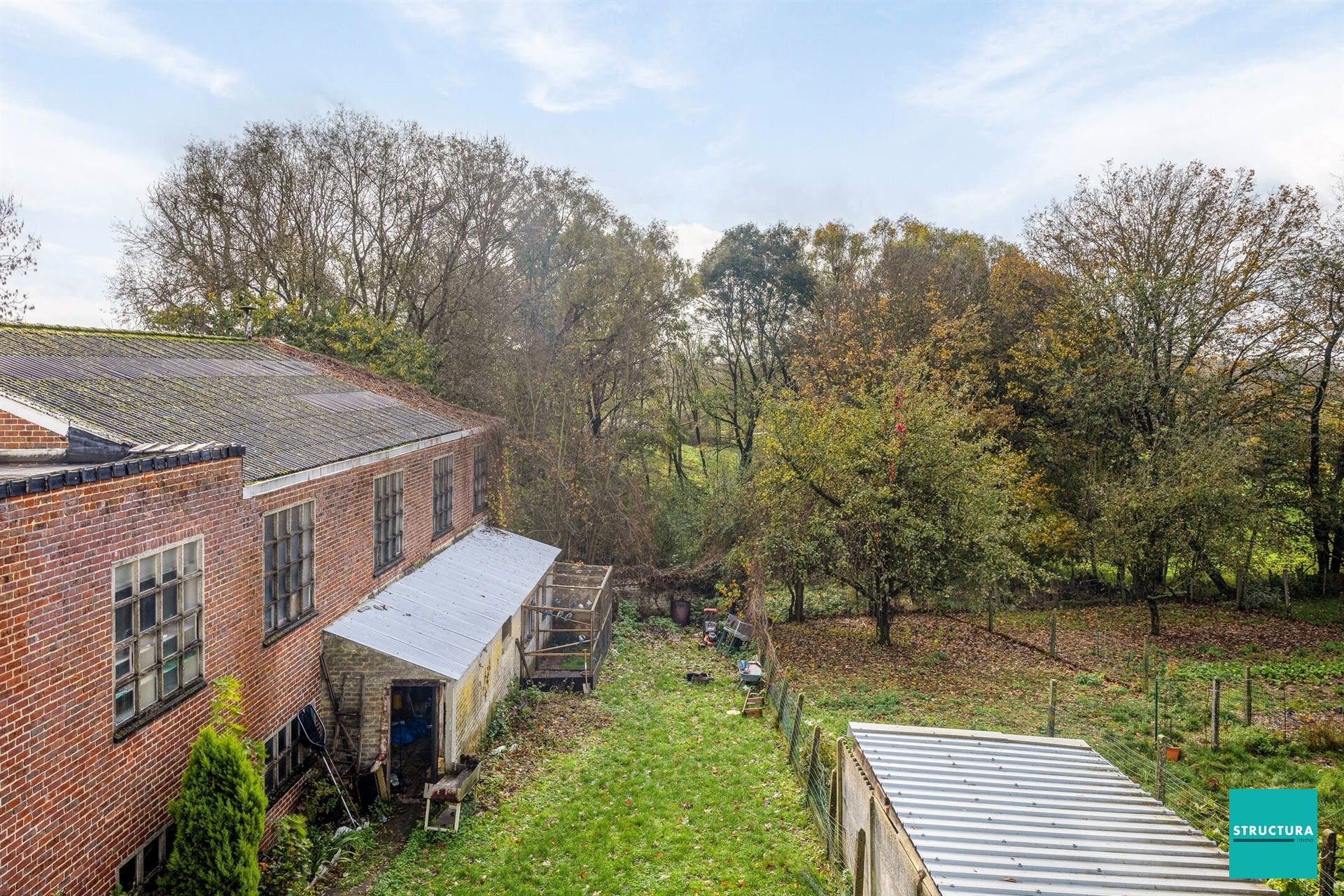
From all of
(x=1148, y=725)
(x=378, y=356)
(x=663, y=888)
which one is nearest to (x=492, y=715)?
(x=663, y=888)

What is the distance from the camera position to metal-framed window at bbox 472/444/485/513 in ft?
71.5

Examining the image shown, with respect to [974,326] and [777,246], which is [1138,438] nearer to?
[974,326]

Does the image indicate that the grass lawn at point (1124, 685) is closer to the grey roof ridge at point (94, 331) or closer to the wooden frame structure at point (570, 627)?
the wooden frame structure at point (570, 627)

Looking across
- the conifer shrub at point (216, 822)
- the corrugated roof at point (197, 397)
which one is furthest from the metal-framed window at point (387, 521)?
the conifer shrub at point (216, 822)

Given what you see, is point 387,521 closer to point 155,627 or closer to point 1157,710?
point 155,627

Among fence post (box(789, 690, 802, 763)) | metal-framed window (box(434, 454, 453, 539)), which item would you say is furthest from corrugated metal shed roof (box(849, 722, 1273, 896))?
metal-framed window (box(434, 454, 453, 539))

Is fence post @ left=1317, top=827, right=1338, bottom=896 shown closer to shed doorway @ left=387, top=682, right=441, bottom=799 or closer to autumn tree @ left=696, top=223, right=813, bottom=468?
shed doorway @ left=387, top=682, right=441, bottom=799

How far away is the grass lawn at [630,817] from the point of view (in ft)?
32.2

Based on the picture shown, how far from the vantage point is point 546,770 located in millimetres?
13281

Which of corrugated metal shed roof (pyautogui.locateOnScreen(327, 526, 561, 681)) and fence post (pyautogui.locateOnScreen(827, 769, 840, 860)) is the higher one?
corrugated metal shed roof (pyautogui.locateOnScreen(327, 526, 561, 681))

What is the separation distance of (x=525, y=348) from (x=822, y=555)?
1349 cm

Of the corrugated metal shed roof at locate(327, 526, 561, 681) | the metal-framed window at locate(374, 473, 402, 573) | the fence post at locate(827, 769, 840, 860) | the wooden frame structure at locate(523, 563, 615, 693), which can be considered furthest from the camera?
the wooden frame structure at locate(523, 563, 615, 693)

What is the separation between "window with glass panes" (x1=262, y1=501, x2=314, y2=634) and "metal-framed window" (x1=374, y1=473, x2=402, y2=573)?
2.65m

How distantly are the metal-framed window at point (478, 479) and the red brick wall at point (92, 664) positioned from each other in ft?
37.5
